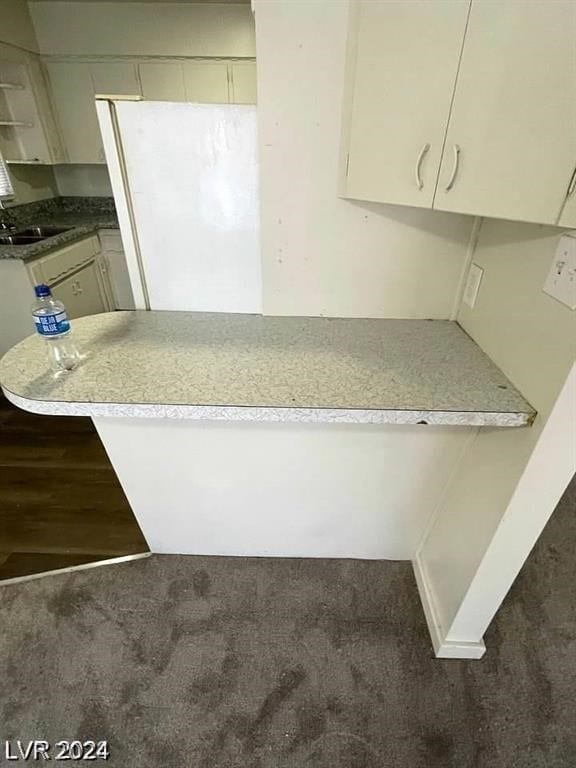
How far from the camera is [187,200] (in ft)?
4.03

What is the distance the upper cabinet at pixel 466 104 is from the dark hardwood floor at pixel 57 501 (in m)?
1.72

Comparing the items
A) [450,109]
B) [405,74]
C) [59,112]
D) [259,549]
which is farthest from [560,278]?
[59,112]

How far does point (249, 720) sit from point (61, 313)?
1.32 m

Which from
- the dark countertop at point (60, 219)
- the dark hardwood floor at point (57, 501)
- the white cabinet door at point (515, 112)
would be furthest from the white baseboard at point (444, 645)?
the dark countertop at point (60, 219)

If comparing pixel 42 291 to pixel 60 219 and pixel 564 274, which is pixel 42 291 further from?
pixel 60 219

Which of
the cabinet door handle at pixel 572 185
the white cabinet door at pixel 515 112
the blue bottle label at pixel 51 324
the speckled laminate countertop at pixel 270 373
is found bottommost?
the speckled laminate countertop at pixel 270 373

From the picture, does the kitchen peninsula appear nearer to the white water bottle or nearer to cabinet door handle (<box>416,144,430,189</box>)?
the white water bottle

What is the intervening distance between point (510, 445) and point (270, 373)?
26.1 inches

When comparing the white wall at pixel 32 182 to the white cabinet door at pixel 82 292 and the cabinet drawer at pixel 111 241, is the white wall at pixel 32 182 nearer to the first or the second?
the cabinet drawer at pixel 111 241

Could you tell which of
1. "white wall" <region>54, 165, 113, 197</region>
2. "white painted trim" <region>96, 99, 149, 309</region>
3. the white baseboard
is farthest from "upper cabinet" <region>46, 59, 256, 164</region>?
the white baseboard

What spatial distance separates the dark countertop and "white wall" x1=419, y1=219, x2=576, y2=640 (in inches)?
98.4

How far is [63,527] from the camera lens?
5.76ft

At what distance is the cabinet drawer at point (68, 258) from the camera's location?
2553mm

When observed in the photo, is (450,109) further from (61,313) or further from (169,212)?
(61,313)
